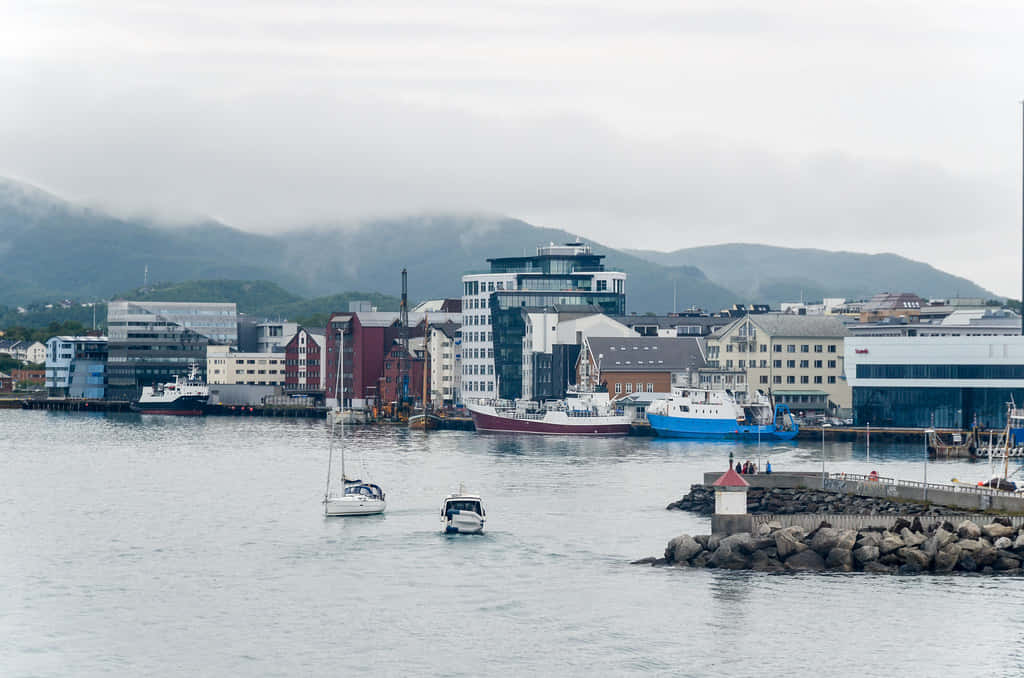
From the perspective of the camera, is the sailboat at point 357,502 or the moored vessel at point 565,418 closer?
the sailboat at point 357,502

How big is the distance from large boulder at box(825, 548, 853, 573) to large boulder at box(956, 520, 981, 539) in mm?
4055

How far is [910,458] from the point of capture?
10794 cm

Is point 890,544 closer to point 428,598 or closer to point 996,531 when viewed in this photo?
point 996,531

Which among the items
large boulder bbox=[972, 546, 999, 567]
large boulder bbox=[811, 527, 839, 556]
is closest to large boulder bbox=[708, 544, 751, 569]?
large boulder bbox=[811, 527, 839, 556]

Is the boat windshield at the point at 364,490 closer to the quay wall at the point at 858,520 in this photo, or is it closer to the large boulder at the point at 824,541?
the quay wall at the point at 858,520

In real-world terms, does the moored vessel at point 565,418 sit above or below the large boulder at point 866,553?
above

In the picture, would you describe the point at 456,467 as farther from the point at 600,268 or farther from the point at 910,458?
the point at 600,268

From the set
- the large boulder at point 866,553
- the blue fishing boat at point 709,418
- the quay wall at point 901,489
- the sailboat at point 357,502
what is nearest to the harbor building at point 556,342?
the blue fishing boat at point 709,418

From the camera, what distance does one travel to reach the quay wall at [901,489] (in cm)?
5806

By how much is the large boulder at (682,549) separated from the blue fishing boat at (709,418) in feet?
252

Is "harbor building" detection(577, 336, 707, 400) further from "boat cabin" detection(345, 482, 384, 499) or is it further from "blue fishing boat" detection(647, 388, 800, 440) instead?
"boat cabin" detection(345, 482, 384, 499)

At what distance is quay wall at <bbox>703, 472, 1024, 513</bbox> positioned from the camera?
5806cm

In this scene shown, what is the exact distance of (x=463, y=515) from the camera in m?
63.4

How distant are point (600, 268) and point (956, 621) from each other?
5192 inches
